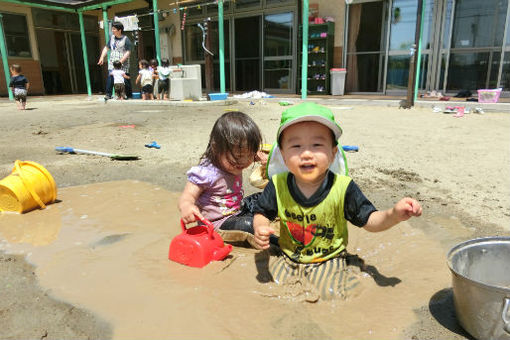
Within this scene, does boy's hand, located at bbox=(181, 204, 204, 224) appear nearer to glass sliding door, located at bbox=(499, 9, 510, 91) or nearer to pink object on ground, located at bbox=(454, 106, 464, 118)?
pink object on ground, located at bbox=(454, 106, 464, 118)

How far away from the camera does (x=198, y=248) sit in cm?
202

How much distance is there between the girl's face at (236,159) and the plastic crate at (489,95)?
25.9 feet

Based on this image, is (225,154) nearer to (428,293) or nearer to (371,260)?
(371,260)

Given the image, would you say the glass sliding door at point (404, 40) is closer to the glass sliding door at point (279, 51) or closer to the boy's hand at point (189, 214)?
the glass sliding door at point (279, 51)

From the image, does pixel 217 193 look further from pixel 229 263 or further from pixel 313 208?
pixel 313 208

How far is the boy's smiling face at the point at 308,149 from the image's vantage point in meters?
1.67

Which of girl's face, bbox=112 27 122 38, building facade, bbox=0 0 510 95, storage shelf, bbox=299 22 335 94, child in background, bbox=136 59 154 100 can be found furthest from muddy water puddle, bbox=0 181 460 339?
child in background, bbox=136 59 154 100

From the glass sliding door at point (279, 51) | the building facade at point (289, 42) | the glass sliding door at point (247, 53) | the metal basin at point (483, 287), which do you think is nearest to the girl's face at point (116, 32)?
the building facade at point (289, 42)

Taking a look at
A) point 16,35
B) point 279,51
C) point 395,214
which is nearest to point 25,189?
point 395,214

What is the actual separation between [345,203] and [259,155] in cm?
103

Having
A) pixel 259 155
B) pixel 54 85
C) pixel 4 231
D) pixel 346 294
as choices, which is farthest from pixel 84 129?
pixel 54 85

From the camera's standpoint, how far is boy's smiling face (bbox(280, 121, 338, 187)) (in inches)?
65.8

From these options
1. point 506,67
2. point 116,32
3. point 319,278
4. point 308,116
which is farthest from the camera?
point 116,32

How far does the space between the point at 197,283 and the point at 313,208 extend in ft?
2.33
